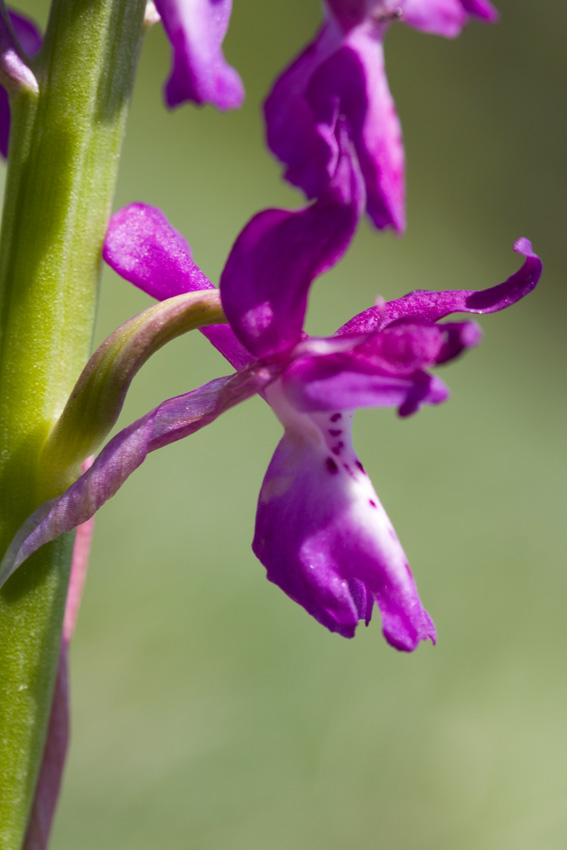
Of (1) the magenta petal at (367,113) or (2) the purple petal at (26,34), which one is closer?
(1) the magenta petal at (367,113)

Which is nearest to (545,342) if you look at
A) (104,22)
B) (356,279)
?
(356,279)

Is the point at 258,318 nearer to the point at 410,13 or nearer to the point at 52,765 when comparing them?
the point at 410,13

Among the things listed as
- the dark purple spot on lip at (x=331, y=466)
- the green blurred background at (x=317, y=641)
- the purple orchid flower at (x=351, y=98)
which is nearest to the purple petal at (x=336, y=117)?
the purple orchid flower at (x=351, y=98)

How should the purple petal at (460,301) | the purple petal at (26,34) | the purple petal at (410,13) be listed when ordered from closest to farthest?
the purple petal at (410,13)
the purple petal at (460,301)
the purple petal at (26,34)

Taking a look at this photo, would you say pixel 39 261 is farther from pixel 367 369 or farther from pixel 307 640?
pixel 307 640

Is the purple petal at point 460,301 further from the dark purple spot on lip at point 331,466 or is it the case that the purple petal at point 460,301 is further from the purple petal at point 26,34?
the purple petal at point 26,34
